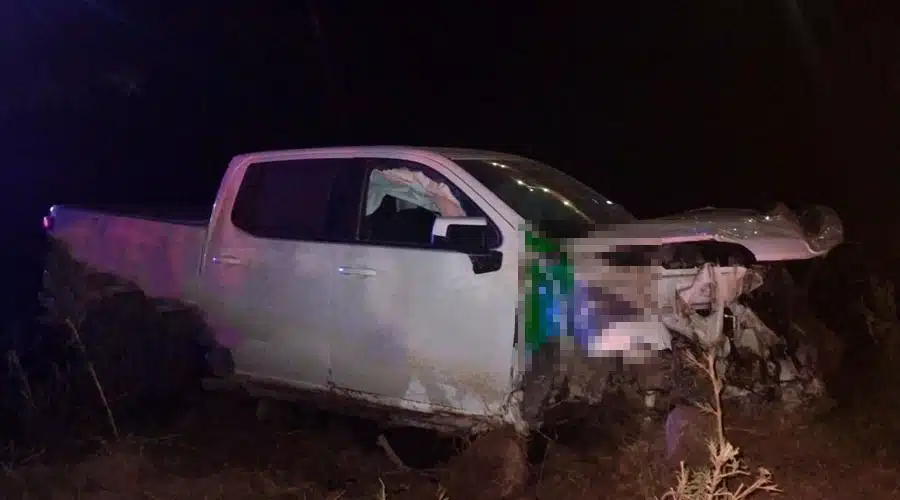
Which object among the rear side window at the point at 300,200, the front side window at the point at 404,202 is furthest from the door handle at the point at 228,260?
the front side window at the point at 404,202

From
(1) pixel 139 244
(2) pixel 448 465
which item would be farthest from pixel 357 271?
(1) pixel 139 244

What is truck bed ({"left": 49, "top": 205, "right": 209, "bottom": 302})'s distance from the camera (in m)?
6.45

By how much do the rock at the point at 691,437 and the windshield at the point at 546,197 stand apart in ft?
3.47

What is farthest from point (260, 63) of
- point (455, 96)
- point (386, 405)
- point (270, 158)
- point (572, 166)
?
point (386, 405)

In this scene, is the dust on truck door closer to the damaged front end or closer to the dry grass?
the dry grass

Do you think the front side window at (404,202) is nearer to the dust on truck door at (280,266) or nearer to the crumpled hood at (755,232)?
the dust on truck door at (280,266)

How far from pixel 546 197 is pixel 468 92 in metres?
12.6

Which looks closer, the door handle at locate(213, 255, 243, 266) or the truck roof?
the truck roof

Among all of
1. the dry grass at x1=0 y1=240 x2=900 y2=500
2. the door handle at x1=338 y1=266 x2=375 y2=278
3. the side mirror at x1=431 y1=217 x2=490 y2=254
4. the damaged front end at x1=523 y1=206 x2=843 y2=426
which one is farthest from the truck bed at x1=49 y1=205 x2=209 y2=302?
the damaged front end at x1=523 y1=206 x2=843 y2=426

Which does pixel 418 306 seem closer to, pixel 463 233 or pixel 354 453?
pixel 463 233

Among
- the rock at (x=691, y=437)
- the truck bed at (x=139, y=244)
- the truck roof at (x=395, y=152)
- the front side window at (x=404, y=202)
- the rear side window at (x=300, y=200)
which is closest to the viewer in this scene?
the rock at (x=691, y=437)

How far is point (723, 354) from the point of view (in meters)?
4.88

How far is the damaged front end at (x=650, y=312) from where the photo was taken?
475cm

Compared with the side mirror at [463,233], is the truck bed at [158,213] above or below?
above
